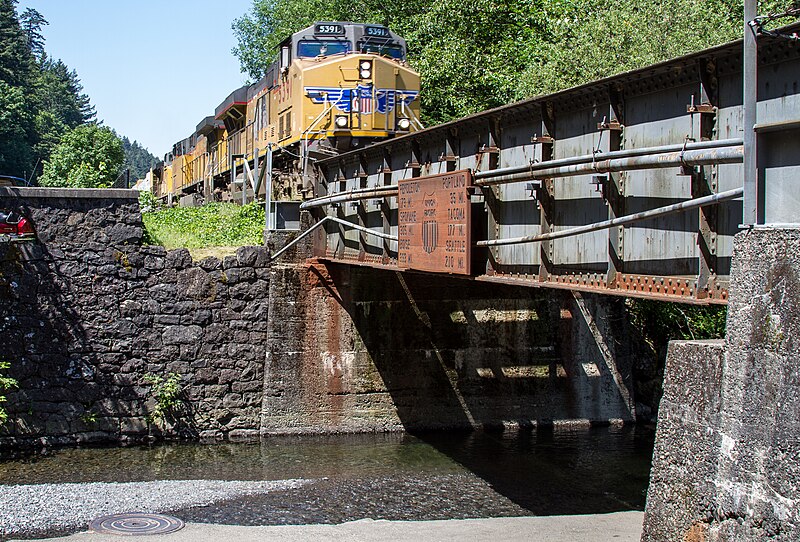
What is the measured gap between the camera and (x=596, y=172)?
27.6ft

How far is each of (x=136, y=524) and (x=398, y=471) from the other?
17.8ft

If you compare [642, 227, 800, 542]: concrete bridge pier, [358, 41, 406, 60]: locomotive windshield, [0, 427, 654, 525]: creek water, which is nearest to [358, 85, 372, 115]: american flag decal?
[358, 41, 406, 60]: locomotive windshield

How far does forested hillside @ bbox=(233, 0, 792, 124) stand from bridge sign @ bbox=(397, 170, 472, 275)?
11.2 meters

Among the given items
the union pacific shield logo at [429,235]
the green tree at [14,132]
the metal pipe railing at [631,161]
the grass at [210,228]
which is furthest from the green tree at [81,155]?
the metal pipe railing at [631,161]

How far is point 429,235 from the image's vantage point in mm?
12141

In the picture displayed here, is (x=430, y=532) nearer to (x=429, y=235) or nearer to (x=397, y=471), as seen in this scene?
(x=429, y=235)

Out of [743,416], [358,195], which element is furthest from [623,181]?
[358,195]

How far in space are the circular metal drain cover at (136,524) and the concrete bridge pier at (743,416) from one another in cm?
646

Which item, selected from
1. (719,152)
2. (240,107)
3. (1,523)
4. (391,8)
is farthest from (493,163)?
(391,8)

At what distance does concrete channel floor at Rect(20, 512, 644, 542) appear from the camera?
34.8 feet

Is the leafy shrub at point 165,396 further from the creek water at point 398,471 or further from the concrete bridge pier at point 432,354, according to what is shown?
the concrete bridge pier at point 432,354

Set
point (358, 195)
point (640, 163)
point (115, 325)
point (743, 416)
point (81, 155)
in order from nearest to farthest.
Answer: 1. point (743, 416)
2. point (640, 163)
3. point (358, 195)
4. point (115, 325)
5. point (81, 155)

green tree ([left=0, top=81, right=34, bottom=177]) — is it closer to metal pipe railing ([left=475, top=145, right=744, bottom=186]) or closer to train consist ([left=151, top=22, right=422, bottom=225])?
train consist ([left=151, top=22, right=422, bottom=225])

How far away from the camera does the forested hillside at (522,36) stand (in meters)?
23.1
